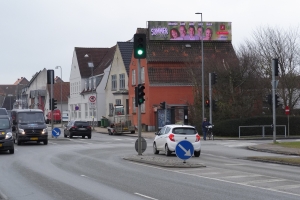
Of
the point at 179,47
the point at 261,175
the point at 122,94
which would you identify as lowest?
the point at 261,175

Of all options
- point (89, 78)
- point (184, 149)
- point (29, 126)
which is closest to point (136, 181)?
point (184, 149)

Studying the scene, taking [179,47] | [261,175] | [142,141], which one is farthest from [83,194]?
[179,47]

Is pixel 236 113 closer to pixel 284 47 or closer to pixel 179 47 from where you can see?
pixel 284 47

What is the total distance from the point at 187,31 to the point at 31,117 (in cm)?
2980

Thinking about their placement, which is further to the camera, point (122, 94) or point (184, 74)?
point (122, 94)

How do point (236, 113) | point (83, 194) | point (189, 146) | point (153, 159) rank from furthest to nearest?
point (236, 113) < point (153, 159) < point (189, 146) < point (83, 194)

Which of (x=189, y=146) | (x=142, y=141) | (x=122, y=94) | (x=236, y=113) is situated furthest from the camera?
(x=122, y=94)

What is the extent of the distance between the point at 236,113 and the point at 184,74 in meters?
12.1

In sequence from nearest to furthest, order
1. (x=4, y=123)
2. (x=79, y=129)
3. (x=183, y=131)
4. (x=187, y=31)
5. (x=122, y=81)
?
(x=183, y=131) < (x=4, y=123) < (x=79, y=129) < (x=187, y=31) < (x=122, y=81)

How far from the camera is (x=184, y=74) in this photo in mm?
64312

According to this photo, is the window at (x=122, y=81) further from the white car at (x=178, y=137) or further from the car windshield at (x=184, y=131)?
the car windshield at (x=184, y=131)

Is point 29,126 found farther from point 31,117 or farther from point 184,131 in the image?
point 184,131

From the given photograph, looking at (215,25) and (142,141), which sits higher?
(215,25)

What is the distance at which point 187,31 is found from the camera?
66.1 m
